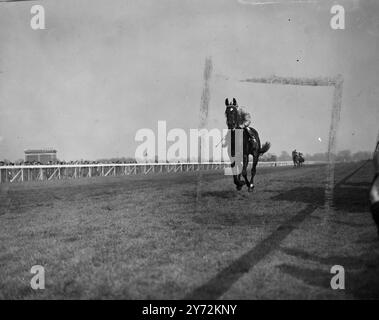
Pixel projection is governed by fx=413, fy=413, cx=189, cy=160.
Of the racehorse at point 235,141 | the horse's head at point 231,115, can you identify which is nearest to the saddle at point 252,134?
the racehorse at point 235,141

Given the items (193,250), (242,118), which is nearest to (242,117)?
(242,118)

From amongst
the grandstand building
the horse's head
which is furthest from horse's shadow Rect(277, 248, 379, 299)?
the grandstand building

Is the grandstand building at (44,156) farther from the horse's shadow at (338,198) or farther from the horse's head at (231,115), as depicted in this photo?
the horse's shadow at (338,198)

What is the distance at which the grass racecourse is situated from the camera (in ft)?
15.4

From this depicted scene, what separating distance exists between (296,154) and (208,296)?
51674 millimetres

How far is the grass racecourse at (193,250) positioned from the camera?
469cm

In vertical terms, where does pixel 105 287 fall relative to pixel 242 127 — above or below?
below

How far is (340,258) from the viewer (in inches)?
230

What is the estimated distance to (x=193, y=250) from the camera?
20.8 ft

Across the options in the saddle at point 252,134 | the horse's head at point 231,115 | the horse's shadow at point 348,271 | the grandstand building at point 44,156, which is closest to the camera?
the horse's shadow at point 348,271

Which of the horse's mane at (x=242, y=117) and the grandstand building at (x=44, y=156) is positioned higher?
the horse's mane at (x=242, y=117)

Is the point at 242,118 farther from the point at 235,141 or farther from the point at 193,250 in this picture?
the point at 193,250
